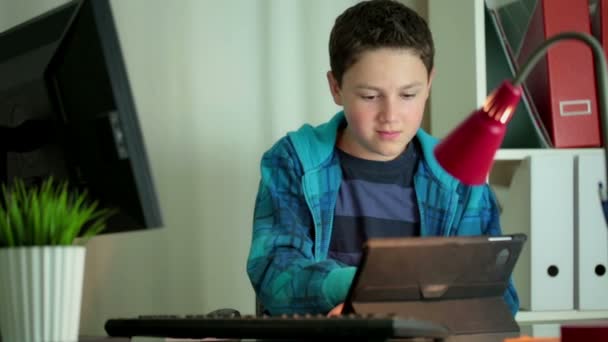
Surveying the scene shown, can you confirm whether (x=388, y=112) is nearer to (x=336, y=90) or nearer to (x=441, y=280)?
(x=336, y=90)

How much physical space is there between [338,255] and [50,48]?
830 millimetres

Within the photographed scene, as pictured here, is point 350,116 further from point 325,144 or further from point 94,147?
point 94,147

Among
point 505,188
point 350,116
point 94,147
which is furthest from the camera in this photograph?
point 505,188

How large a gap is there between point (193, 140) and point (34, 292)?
1443 mm

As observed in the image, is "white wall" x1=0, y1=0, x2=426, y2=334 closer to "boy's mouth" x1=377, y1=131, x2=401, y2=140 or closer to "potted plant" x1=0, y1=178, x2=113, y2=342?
"boy's mouth" x1=377, y1=131, x2=401, y2=140

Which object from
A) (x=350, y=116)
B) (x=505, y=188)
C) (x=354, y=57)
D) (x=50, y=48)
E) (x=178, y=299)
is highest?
(x=50, y=48)

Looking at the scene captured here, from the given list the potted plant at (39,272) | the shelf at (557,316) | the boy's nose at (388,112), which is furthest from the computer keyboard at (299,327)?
the shelf at (557,316)

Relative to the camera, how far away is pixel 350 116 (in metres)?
1.69

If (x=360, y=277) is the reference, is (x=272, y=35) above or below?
above

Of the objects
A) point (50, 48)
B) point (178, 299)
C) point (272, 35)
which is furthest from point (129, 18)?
point (50, 48)

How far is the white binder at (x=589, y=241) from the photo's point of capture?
2.06 meters

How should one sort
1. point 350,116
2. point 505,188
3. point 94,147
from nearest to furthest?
point 94,147 → point 350,116 → point 505,188

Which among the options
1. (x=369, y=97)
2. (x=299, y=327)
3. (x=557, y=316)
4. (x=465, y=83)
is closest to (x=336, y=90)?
(x=369, y=97)

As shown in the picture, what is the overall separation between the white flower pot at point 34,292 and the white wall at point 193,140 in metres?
1.40
